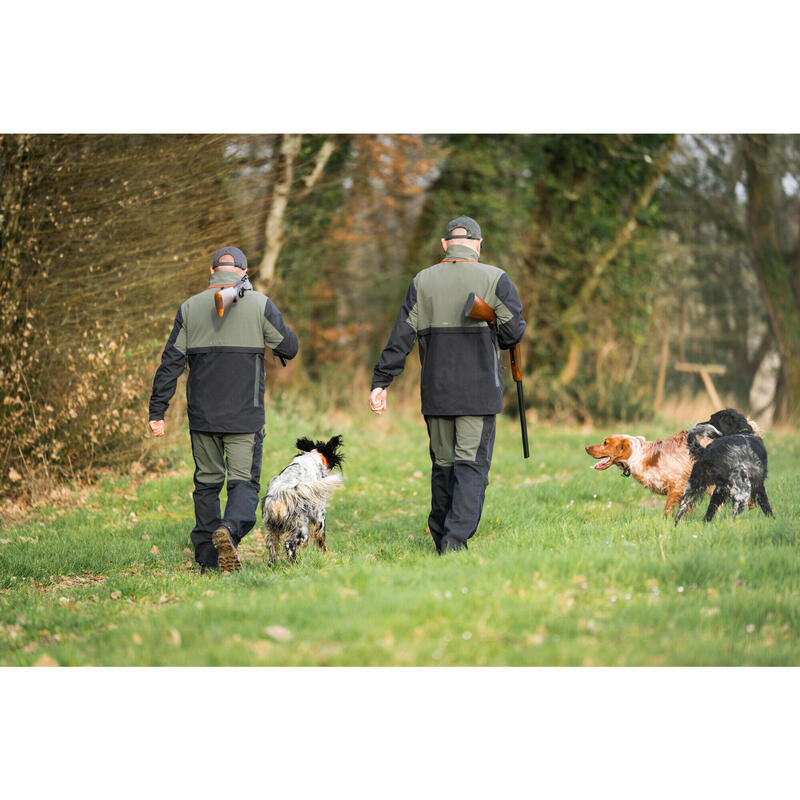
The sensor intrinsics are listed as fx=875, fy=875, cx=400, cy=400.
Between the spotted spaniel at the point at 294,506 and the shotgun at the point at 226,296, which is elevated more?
the shotgun at the point at 226,296

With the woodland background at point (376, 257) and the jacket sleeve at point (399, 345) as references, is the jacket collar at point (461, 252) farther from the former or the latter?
the woodland background at point (376, 257)

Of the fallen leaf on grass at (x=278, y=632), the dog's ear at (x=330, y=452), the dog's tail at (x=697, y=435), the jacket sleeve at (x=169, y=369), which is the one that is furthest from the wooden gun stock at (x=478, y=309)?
the fallen leaf on grass at (x=278, y=632)

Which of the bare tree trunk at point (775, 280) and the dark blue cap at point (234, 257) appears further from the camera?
the bare tree trunk at point (775, 280)

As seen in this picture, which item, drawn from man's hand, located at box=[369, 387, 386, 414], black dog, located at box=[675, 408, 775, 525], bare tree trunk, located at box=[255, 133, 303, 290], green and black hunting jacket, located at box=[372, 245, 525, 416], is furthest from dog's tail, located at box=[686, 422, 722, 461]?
bare tree trunk, located at box=[255, 133, 303, 290]

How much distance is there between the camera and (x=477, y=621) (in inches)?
187

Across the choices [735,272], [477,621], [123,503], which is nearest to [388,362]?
[477,621]

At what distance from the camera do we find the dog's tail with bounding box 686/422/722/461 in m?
6.79

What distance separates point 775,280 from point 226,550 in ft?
41.0

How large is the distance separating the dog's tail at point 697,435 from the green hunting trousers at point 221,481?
3.33m

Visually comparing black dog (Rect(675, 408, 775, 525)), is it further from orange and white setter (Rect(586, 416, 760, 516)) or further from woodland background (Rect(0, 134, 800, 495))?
woodland background (Rect(0, 134, 800, 495))

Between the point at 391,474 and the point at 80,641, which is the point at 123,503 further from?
Result: the point at 80,641

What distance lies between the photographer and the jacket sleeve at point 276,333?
254 inches

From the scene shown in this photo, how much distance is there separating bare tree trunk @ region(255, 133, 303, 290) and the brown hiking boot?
8.27m

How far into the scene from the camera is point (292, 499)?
633 centimetres
